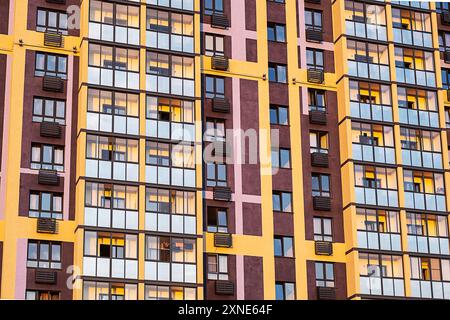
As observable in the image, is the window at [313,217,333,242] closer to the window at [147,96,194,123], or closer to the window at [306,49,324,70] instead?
the window at [147,96,194,123]

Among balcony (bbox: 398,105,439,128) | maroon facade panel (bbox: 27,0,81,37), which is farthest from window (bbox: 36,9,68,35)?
balcony (bbox: 398,105,439,128)

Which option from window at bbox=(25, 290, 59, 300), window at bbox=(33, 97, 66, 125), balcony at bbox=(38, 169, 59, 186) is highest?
window at bbox=(33, 97, 66, 125)

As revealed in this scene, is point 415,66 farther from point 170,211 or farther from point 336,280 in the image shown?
point 170,211

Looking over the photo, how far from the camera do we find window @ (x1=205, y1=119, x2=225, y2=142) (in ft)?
207

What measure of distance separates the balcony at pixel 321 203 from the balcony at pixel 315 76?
8.06 m

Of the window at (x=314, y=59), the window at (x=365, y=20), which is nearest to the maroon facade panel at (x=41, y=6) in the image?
the window at (x=314, y=59)

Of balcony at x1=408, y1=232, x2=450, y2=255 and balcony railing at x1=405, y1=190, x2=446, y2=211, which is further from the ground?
balcony railing at x1=405, y1=190, x2=446, y2=211

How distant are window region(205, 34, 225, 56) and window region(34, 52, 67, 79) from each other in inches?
366

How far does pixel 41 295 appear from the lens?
56.7 metres

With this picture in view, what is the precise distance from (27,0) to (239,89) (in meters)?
14.2

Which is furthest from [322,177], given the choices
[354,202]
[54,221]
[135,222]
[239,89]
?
[54,221]

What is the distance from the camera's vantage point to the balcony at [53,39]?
61625mm

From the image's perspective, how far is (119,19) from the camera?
63031 mm

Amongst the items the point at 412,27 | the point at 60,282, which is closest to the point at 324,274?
the point at 60,282
